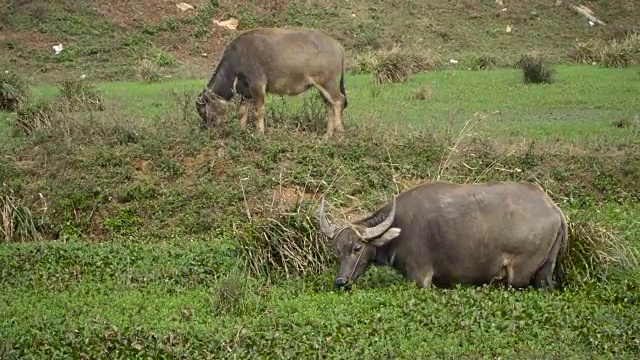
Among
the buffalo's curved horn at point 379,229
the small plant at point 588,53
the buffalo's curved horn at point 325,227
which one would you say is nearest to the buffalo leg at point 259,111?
the buffalo's curved horn at point 325,227

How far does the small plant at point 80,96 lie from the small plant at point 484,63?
1130 cm

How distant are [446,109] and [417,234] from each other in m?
9.90

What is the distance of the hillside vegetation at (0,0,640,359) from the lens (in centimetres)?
872

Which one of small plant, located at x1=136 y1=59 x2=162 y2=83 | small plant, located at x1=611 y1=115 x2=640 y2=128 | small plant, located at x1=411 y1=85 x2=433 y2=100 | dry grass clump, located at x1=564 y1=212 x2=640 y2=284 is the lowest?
small plant, located at x1=136 y1=59 x2=162 y2=83

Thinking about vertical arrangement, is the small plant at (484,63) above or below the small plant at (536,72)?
below

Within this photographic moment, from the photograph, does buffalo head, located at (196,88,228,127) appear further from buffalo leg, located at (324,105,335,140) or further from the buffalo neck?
buffalo leg, located at (324,105,335,140)

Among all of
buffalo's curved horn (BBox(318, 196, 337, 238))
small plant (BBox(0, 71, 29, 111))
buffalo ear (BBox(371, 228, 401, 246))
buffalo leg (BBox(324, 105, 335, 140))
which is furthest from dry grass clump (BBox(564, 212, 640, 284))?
small plant (BBox(0, 71, 29, 111))

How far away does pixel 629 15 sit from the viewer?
3488 cm

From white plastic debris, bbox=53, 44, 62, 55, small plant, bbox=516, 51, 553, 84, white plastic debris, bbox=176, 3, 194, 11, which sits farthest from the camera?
white plastic debris, bbox=176, 3, 194, 11

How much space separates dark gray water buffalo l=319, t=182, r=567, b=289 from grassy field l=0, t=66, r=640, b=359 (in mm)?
342

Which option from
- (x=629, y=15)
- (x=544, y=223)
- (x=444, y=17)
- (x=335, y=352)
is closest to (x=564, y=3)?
(x=629, y=15)

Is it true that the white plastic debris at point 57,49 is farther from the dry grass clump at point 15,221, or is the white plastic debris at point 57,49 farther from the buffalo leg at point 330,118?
the dry grass clump at point 15,221

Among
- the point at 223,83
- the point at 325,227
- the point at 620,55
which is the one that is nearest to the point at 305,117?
the point at 223,83

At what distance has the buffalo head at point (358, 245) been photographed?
1024cm
